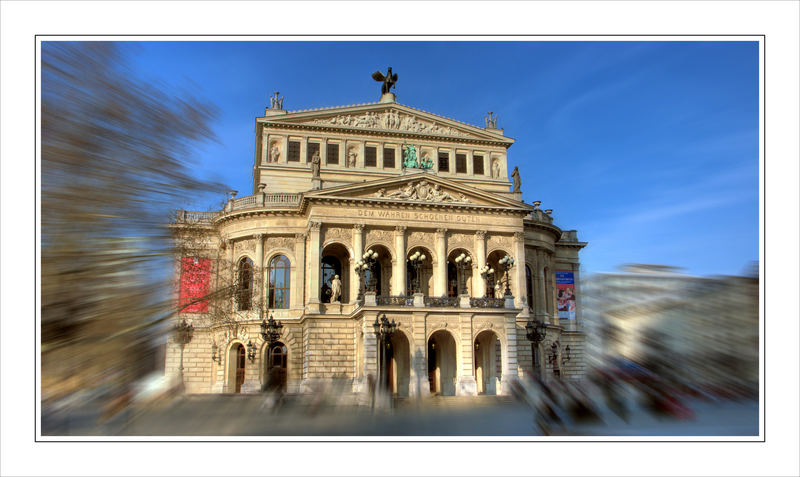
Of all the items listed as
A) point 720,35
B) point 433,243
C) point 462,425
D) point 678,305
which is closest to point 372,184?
point 433,243

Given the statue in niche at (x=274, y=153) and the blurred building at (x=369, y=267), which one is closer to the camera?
the blurred building at (x=369, y=267)

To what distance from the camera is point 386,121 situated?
45.4 meters

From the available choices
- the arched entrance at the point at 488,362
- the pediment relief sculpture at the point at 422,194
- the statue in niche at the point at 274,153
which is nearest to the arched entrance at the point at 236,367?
the statue in niche at the point at 274,153

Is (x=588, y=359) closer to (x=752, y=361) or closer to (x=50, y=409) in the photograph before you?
(x=752, y=361)

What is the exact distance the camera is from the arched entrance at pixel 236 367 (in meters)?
40.0

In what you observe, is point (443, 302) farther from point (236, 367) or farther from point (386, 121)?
point (386, 121)

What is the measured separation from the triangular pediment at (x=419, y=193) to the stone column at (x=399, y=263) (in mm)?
1793

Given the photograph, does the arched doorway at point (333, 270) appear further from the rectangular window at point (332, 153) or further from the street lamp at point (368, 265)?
the rectangular window at point (332, 153)

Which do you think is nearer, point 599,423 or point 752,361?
point 752,361

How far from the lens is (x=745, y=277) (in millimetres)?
16828

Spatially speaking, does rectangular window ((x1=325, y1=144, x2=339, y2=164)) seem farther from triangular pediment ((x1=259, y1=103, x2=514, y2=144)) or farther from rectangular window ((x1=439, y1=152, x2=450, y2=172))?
rectangular window ((x1=439, y1=152, x2=450, y2=172))

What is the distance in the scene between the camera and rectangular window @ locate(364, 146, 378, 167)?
146ft

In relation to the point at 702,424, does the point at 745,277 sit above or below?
above

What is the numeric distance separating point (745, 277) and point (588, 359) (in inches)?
1198
